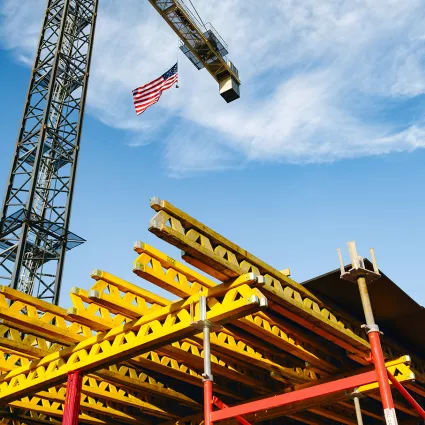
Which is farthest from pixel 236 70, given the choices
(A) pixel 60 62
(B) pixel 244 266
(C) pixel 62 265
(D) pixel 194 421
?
(B) pixel 244 266

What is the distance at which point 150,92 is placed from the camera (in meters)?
25.8

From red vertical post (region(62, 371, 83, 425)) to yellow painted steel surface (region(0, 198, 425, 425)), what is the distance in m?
0.32

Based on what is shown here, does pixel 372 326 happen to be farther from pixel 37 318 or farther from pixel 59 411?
pixel 59 411

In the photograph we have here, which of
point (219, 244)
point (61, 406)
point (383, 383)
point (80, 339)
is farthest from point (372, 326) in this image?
point (61, 406)

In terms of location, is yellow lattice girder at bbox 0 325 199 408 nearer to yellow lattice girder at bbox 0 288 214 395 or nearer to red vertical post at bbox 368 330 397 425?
yellow lattice girder at bbox 0 288 214 395

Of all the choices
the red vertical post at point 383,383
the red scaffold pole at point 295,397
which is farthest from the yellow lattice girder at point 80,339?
the red vertical post at point 383,383

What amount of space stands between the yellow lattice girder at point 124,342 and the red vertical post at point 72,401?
0.66ft

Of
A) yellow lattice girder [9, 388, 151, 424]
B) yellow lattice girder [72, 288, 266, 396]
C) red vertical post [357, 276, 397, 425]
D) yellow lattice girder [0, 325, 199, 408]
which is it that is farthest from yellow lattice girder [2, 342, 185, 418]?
red vertical post [357, 276, 397, 425]

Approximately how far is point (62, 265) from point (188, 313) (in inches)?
722

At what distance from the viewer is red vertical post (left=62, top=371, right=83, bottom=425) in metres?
11.3

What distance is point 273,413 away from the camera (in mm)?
12320

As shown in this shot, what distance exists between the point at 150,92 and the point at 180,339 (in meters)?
17.8

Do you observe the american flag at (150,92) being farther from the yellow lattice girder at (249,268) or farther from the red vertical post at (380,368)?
the red vertical post at (380,368)

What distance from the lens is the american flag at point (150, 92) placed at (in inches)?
994
